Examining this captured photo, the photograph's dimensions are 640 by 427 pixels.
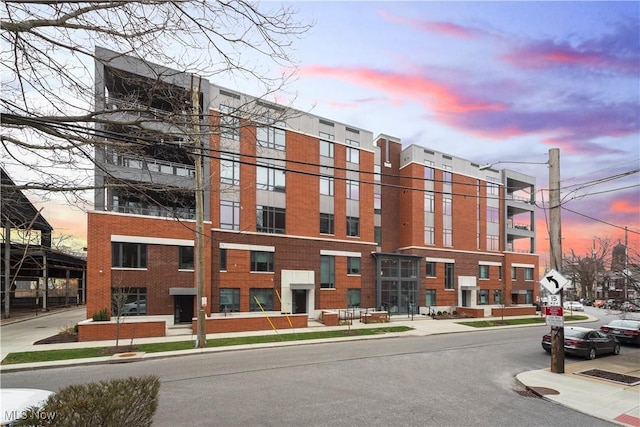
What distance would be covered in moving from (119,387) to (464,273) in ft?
144

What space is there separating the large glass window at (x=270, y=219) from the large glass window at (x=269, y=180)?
1757mm

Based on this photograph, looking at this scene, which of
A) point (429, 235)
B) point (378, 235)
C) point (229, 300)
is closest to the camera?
point (229, 300)

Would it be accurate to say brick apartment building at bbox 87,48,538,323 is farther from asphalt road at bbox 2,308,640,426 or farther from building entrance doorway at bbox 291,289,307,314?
asphalt road at bbox 2,308,640,426

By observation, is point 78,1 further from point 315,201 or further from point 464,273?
point 464,273

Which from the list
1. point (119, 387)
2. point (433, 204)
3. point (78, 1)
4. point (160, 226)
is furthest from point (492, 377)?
point (433, 204)

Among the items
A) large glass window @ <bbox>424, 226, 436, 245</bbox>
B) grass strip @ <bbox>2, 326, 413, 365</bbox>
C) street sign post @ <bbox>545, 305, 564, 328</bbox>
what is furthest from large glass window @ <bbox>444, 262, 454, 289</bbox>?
street sign post @ <bbox>545, 305, 564, 328</bbox>

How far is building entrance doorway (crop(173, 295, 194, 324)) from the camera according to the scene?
26609 millimetres

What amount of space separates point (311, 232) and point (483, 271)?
973 inches

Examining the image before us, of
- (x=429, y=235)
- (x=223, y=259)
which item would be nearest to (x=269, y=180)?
(x=223, y=259)

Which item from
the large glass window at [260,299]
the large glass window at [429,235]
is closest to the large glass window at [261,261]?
the large glass window at [260,299]

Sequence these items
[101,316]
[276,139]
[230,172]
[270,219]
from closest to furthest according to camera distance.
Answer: [101,316] < [230,172] < [270,219] < [276,139]

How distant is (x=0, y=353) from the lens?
1667 centimetres

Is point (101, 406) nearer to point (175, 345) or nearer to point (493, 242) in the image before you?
point (175, 345)

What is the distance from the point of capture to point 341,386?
36.6 feet
